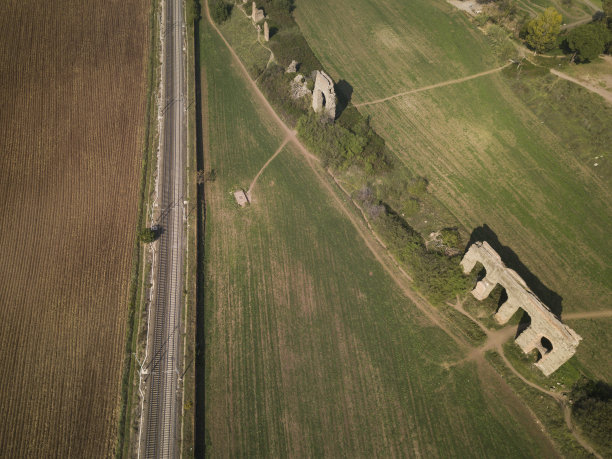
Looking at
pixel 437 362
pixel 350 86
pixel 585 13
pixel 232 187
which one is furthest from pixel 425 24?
pixel 437 362

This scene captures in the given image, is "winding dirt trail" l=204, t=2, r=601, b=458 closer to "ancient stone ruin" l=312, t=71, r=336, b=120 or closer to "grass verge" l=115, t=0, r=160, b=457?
"ancient stone ruin" l=312, t=71, r=336, b=120

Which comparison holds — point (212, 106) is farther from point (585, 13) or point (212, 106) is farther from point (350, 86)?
point (585, 13)

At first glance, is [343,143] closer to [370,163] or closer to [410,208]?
[370,163]

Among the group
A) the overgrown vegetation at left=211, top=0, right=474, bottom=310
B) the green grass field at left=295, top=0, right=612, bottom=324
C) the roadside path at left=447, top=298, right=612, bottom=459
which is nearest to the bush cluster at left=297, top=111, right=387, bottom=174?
the overgrown vegetation at left=211, top=0, right=474, bottom=310

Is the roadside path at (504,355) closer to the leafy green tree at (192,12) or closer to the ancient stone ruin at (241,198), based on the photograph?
the ancient stone ruin at (241,198)

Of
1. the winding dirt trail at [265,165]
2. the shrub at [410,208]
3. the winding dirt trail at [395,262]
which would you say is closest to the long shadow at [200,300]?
the winding dirt trail at [265,165]

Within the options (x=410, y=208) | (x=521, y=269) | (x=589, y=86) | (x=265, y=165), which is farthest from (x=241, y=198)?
(x=589, y=86)
